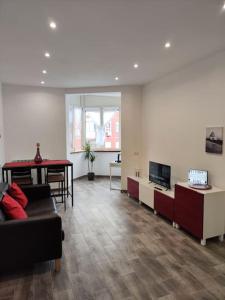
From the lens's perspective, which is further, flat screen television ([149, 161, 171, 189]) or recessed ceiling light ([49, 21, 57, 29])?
flat screen television ([149, 161, 171, 189])

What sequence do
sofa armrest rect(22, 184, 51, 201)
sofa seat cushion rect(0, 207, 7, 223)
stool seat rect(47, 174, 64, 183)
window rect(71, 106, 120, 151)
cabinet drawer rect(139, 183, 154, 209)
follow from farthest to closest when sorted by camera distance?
window rect(71, 106, 120, 151)
stool seat rect(47, 174, 64, 183)
cabinet drawer rect(139, 183, 154, 209)
sofa armrest rect(22, 184, 51, 201)
sofa seat cushion rect(0, 207, 7, 223)

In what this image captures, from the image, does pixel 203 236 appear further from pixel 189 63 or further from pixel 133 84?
pixel 133 84

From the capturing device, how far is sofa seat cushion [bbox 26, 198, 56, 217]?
3.14 meters

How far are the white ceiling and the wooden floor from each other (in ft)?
9.35

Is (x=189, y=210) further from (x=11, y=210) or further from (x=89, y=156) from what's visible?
(x=89, y=156)

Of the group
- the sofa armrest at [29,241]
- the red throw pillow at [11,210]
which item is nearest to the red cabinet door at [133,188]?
the sofa armrest at [29,241]

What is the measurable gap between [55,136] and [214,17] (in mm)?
4608

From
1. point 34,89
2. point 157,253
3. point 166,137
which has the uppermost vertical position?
point 34,89

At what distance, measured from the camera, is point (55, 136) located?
231 inches

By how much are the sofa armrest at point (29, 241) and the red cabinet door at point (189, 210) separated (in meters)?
1.97

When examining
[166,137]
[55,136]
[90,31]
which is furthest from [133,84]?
[90,31]

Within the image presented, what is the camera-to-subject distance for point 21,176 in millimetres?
4691

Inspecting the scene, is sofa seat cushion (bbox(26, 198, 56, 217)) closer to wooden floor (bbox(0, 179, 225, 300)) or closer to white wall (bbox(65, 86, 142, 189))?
wooden floor (bbox(0, 179, 225, 300))

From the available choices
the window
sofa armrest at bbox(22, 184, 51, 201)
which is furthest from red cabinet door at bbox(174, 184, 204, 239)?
the window
